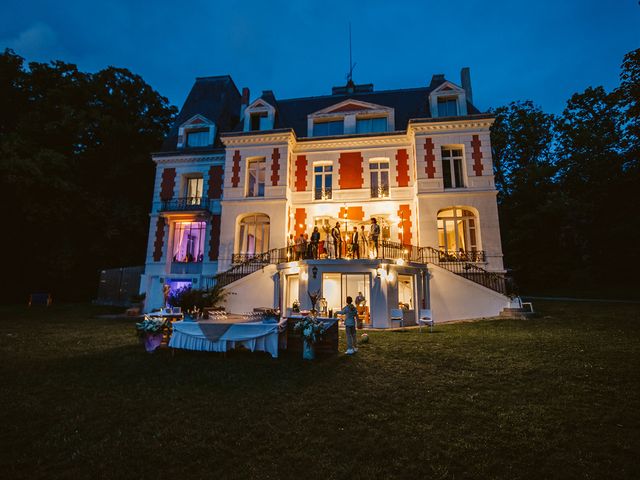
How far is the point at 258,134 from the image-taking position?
58.2ft

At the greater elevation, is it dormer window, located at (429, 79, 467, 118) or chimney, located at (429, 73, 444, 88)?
chimney, located at (429, 73, 444, 88)

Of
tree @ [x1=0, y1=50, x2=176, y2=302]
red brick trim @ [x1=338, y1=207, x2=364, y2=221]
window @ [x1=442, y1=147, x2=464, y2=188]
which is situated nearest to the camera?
window @ [x1=442, y1=147, x2=464, y2=188]

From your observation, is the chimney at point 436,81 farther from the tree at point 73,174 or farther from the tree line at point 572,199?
the tree at point 73,174

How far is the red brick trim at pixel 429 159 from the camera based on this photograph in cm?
1622

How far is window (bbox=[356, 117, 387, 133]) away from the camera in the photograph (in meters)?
18.5

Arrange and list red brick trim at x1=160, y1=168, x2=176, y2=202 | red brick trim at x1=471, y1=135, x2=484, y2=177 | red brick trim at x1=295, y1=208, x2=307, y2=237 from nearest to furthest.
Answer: red brick trim at x1=471, y1=135, x2=484, y2=177 → red brick trim at x1=295, y1=208, x2=307, y2=237 → red brick trim at x1=160, y1=168, x2=176, y2=202

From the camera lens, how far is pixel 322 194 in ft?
58.7

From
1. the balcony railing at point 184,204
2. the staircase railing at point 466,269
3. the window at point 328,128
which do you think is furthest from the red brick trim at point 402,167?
the balcony railing at point 184,204

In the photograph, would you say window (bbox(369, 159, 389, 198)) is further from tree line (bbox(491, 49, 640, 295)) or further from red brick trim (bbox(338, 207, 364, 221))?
tree line (bbox(491, 49, 640, 295))

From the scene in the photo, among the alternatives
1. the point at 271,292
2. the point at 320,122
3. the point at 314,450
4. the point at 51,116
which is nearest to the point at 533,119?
the point at 320,122

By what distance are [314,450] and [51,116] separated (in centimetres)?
2798

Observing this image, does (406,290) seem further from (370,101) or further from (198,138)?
(198,138)

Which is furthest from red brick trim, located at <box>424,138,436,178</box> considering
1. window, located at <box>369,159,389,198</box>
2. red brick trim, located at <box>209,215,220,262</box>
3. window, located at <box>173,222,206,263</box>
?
window, located at <box>173,222,206,263</box>

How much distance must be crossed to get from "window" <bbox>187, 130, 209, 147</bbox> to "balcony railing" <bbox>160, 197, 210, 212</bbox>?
372 cm
